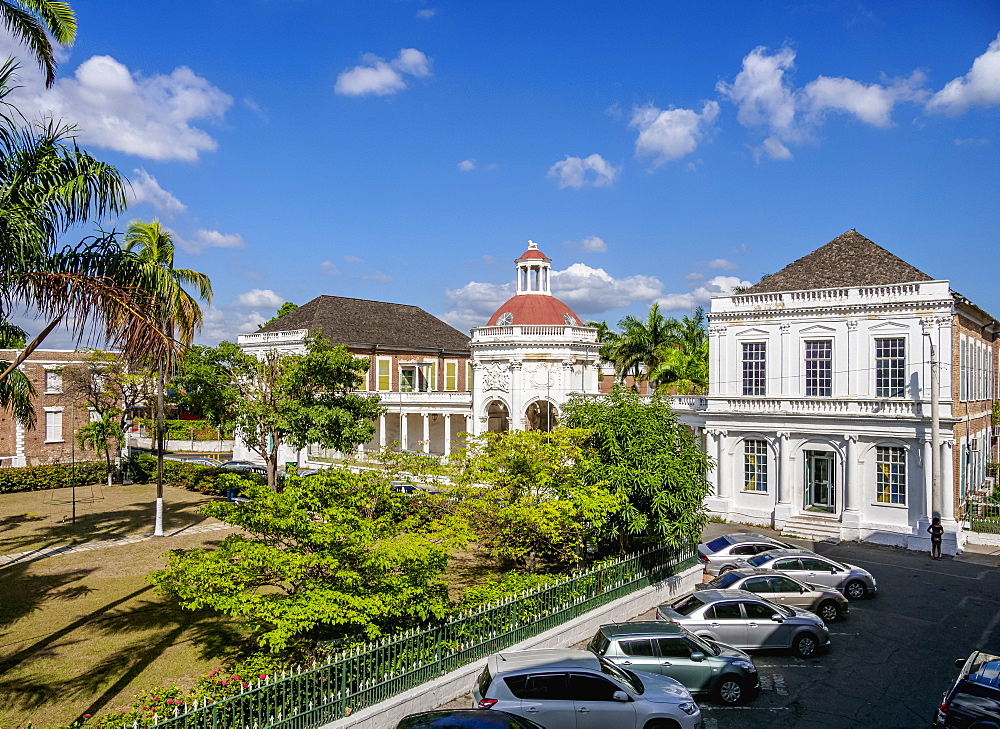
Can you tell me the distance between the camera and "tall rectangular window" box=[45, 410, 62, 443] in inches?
1892

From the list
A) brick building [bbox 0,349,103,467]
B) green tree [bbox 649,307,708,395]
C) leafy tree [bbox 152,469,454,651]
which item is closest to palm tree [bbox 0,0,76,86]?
leafy tree [bbox 152,469,454,651]

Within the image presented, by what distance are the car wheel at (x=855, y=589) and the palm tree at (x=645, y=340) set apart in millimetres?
26037

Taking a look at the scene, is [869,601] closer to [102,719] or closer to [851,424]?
[851,424]

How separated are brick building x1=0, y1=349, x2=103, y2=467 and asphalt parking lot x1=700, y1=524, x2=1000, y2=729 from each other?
46.9 metres

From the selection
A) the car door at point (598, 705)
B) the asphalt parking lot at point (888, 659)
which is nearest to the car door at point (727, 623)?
the asphalt parking lot at point (888, 659)

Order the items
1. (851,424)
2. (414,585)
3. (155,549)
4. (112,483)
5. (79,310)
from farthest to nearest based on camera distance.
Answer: (112,483)
(851,424)
(155,549)
(414,585)
(79,310)

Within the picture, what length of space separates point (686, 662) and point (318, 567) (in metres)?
7.33

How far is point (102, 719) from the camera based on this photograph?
33.0ft

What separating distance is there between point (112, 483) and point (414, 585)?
126 feet

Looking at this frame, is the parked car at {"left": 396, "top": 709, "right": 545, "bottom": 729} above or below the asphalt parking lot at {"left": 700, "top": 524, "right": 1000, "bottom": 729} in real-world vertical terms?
above

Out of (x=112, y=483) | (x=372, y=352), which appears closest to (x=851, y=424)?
(x=372, y=352)

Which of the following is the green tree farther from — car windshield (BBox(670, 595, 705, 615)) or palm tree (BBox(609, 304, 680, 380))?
car windshield (BBox(670, 595, 705, 615))

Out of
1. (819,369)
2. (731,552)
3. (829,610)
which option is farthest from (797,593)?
(819,369)

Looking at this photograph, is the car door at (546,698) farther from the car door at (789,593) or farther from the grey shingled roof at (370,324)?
the grey shingled roof at (370,324)
